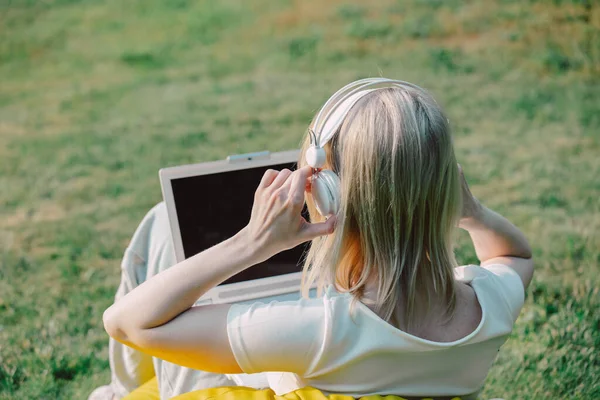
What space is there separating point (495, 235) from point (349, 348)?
61cm

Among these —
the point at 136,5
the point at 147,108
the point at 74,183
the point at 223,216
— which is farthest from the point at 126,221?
the point at 136,5

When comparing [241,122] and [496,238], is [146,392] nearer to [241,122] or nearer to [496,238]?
[496,238]

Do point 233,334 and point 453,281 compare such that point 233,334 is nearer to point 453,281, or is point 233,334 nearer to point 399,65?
point 453,281

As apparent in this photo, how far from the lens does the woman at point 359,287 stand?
1.40m

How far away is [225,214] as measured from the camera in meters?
2.22

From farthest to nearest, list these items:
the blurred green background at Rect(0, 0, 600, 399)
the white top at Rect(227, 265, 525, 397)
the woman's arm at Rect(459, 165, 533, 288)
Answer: the blurred green background at Rect(0, 0, 600, 399) → the woman's arm at Rect(459, 165, 533, 288) → the white top at Rect(227, 265, 525, 397)

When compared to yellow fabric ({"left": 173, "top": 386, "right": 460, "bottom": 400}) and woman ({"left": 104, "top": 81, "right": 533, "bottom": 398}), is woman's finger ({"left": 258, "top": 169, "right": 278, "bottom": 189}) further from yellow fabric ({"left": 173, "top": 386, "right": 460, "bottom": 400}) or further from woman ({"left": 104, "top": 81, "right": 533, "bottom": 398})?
yellow fabric ({"left": 173, "top": 386, "right": 460, "bottom": 400})

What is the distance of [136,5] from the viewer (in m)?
7.49

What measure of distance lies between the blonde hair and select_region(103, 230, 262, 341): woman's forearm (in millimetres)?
159

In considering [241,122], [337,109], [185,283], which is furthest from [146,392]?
[241,122]

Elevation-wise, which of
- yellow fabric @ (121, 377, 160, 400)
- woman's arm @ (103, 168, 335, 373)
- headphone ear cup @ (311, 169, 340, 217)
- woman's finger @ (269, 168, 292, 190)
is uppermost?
woman's finger @ (269, 168, 292, 190)

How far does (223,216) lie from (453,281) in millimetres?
878

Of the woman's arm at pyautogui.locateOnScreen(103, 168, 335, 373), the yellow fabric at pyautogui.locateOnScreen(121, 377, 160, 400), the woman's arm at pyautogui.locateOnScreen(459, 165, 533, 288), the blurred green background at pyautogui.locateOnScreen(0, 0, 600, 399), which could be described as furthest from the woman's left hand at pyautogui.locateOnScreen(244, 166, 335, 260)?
the blurred green background at pyautogui.locateOnScreen(0, 0, 600, 399)

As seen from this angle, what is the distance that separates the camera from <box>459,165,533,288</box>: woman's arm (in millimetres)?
1828
